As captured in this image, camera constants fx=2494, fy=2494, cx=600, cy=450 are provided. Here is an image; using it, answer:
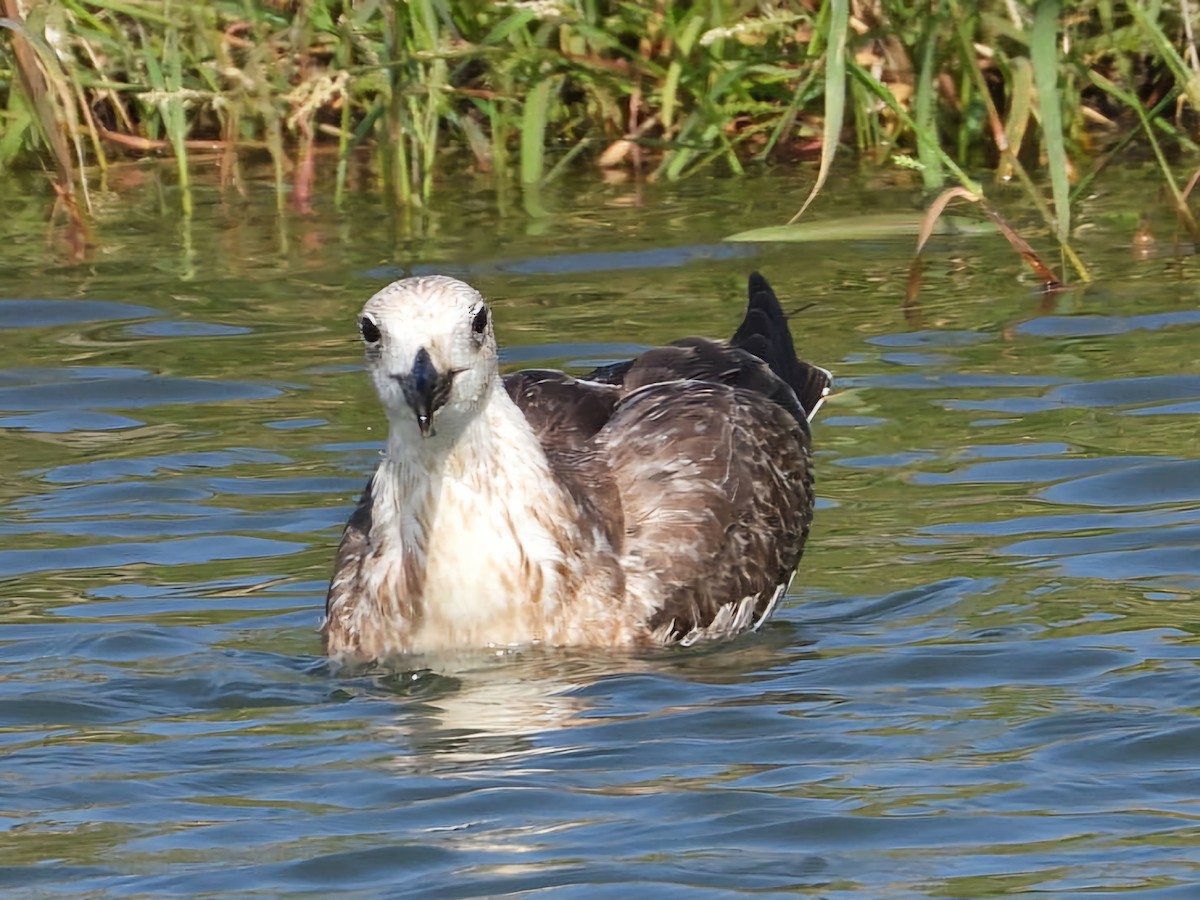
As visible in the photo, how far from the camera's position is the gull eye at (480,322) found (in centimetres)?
625

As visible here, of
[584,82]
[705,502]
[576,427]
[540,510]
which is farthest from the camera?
[584,82]

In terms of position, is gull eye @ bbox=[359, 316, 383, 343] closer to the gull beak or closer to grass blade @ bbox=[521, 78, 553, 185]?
the gull beak

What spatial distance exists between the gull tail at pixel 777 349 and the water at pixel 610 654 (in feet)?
0.87

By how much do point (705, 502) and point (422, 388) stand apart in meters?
1.44

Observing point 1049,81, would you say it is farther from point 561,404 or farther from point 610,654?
point 610,654

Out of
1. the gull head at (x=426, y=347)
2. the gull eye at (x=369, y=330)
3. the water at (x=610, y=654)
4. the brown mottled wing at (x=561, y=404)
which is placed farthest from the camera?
the brown mottled wing at (x=561, y=404)

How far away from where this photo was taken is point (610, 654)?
6.68 meters

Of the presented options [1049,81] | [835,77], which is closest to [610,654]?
[835,77]

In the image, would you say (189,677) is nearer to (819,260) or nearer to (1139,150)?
(819,260)

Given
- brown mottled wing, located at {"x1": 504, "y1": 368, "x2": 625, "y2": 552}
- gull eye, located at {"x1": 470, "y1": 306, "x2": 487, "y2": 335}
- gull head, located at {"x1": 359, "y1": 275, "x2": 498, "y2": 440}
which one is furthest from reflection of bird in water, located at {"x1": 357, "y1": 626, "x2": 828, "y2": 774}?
gull eye, located at {"x1": 470, "y1": 306, "x2": 487, "y2": 335}

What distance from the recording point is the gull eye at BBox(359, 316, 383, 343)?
6164 mm

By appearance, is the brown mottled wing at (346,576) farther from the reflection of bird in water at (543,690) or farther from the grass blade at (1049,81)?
the grass blade at (1049,81)

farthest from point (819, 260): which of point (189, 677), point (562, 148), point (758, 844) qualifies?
point (758, 844)

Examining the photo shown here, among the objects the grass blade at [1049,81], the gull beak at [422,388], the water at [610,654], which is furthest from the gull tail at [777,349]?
the gull beak at [422,388]
